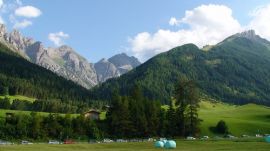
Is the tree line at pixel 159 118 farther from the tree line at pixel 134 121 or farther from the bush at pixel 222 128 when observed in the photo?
the bush at pixel 222 128

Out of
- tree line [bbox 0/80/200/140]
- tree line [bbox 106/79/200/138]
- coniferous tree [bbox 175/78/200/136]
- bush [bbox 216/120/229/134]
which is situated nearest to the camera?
tree line [bbox 0/80/200/140]

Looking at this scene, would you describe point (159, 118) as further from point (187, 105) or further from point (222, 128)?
point (222, 128)

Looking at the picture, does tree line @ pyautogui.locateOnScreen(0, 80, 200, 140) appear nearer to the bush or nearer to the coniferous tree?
the coniferous tree

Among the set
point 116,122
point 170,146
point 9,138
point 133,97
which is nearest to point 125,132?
point 116,122

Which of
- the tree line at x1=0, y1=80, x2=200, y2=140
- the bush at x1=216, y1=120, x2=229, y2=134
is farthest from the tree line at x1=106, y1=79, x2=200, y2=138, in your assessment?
the bush at x1=216, y1=120, x2=229, y2=134

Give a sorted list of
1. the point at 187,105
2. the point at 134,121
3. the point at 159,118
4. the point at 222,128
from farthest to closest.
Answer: the point at 222,128
the point at 159,118
the point at 187,105
the point at 134,121

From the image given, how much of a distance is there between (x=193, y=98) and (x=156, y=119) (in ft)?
54.0

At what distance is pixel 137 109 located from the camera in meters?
160

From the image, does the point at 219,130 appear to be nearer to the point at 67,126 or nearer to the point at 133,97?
the point at 133,97

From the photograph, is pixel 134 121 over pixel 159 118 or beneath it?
beneath

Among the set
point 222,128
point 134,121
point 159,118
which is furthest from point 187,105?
point 222,128

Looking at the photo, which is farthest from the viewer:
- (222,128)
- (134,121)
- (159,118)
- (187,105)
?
(222,128)

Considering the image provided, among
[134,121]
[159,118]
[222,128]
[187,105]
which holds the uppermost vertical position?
[187,105]

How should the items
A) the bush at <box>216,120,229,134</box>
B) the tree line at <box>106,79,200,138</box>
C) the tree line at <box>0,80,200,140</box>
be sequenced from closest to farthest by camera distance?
the tree line at <box>0,80,200,140</box> < the tree line at <box>106,79,200,138</box> < the bush at <box>216,120,229,134</box>
